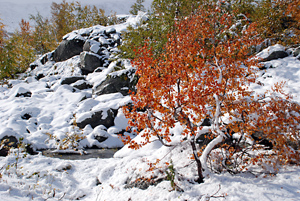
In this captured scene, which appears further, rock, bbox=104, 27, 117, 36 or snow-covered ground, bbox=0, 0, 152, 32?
snow-covered ground, bbox=0, 0, 152, 32

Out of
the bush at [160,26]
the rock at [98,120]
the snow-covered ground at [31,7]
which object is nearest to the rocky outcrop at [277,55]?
the bush at [160,26]

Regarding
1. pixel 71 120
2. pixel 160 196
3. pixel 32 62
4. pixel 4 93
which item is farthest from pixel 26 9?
pixel 160 196

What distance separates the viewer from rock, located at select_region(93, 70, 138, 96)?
13.2m

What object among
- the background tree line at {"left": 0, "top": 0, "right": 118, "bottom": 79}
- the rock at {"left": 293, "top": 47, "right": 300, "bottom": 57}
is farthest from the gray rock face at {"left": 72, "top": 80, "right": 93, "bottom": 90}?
the rock at {"left": 293, "top": 47, "right": 300, "bottom": 57}

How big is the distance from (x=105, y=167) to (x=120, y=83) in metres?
7.85

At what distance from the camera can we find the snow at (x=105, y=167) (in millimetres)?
4121

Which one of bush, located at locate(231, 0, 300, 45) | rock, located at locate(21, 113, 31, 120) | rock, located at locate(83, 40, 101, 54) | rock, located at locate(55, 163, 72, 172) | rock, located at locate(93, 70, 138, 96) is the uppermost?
rock, located at locate(83, 40, 101, 54)

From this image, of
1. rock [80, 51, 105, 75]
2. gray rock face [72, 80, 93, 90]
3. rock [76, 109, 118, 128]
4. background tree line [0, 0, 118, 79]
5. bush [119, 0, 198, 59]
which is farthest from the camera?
background tree line [0, 0, 118, 79]

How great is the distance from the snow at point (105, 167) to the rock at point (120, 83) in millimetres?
602

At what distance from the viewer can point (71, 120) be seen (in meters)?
11.1

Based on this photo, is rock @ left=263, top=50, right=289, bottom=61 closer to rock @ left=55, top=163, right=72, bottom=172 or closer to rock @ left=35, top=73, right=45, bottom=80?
rock @ left=55, top=163, right=72, bottom=172

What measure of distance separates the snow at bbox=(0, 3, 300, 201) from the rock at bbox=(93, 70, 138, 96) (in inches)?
23.7

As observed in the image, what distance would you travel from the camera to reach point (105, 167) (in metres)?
6.73

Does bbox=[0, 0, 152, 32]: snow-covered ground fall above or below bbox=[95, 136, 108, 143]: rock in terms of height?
above
